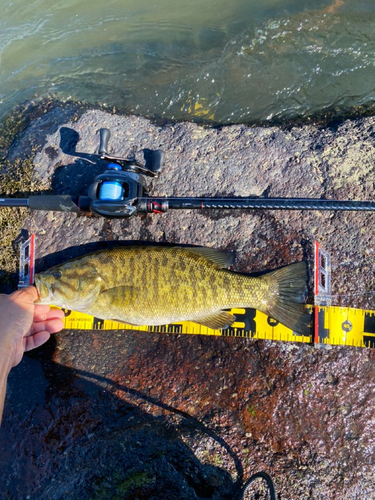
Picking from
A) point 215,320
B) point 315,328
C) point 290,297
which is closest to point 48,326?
point 215,320

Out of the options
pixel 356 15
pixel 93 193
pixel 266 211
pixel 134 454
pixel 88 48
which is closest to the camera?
pixel 134 454

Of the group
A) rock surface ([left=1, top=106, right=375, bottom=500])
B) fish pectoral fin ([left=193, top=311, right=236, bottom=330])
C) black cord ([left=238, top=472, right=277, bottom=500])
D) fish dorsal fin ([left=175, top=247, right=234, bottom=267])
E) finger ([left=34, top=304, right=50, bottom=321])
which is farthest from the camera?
finger ([left=34, top=304, right=50, bottom=321])

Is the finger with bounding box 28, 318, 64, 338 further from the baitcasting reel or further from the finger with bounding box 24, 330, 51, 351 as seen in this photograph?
the baitcasting reel

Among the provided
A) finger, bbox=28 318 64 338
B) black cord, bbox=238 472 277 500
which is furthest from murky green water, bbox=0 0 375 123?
black cord, bbox=238 472 277 500

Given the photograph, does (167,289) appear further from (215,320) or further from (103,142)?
(103,142)

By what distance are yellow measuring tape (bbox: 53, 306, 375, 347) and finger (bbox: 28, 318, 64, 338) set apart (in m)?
0.95

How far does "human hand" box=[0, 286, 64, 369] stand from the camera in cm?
383

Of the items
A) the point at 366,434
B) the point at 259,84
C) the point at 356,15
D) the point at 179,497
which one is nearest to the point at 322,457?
the point at 366,434

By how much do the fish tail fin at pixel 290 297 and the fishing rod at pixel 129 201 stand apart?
2.41 ft

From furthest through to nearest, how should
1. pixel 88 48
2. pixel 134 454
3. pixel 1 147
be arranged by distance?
pixel 88 48 < pixel 1 147 < pixel 134 454

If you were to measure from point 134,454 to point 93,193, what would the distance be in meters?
2.79

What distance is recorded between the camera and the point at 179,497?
3.40 meters

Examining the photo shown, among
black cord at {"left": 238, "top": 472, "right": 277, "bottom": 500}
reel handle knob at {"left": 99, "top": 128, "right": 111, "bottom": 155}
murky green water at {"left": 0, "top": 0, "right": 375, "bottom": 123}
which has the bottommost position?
black cord at {"left": 238, "top": 472, "right": 277, "bottom": 500}

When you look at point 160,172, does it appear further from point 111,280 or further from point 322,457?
point 322,457
